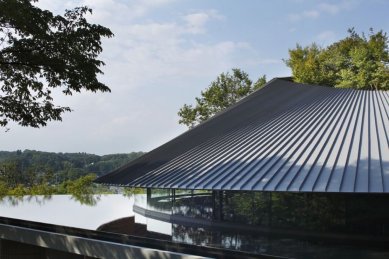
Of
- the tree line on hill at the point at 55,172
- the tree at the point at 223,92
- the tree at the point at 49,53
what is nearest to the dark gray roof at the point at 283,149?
the tree at the point at 49,53

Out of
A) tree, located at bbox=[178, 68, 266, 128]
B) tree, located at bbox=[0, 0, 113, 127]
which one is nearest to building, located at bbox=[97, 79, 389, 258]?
tree, located at bbox=[0, 0, 113, 127]

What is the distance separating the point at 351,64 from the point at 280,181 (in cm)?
2691

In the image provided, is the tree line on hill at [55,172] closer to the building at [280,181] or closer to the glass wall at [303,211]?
the building at [280,181]

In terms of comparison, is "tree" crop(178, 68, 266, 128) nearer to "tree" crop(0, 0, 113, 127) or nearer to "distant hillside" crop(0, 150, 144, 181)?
"distant hillside" crop(0, 150, 144, 181)

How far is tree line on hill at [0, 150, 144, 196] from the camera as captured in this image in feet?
79.3

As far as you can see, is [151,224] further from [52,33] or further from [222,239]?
[52,33]

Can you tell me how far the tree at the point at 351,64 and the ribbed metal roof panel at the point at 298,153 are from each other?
50.8 ft

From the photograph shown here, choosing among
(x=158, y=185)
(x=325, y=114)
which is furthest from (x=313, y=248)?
(x=325, y=114)

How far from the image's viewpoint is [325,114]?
50.6 feet

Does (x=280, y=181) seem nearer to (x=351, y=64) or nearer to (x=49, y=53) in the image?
(x=49, y=53)

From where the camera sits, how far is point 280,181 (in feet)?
35.0

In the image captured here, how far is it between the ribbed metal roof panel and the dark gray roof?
19mm

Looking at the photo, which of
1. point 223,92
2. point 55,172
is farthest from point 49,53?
point 223,92

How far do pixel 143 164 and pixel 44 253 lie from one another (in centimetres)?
696
